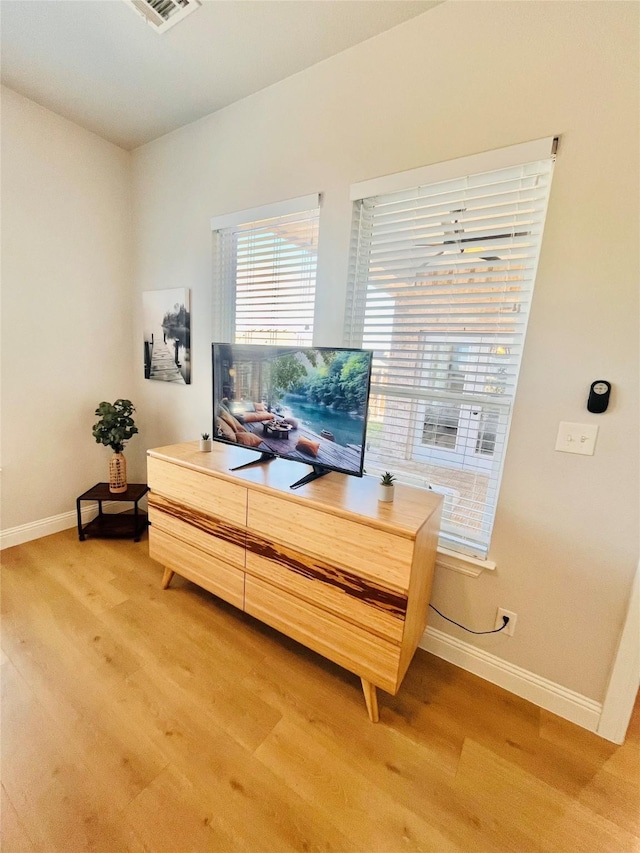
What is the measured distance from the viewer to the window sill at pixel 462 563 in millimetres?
1503

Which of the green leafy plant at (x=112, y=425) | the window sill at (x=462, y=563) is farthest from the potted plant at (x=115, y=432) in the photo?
the window sill at (x=462, y=563)

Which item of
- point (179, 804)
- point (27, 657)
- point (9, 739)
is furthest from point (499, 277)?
point (27, 657)

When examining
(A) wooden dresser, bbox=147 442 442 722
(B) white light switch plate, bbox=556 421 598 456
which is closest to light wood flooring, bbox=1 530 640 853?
(A) wooden dresser, bbox=147 442 442 722

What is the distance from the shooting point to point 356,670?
134 centimetres

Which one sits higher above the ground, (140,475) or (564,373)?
(564,373)

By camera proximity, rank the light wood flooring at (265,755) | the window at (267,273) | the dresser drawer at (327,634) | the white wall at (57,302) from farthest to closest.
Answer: the white wall at (57,302) → the window at (267,273) → the dresser drawer at (327,634) → the light wood flooring at (265,755)

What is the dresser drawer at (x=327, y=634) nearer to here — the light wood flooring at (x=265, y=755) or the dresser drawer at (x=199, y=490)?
the light wood flooring at (x=265, y=755)

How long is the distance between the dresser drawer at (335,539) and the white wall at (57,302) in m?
1.94

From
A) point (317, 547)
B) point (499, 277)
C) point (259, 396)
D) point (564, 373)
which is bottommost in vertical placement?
point (317, 547)

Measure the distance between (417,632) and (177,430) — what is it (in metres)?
2.09

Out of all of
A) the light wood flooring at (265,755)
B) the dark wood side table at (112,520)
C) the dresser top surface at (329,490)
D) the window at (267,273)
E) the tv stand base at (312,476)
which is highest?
the window at (267,273)

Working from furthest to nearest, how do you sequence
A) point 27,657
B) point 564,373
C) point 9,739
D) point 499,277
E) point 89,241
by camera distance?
1. point 89,241
2. point 27,657
3. point 499,277
4. point 564,373
5. point 9,739

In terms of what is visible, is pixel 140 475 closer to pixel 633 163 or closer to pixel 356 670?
pixel 356 670

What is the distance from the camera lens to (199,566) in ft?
5.93
